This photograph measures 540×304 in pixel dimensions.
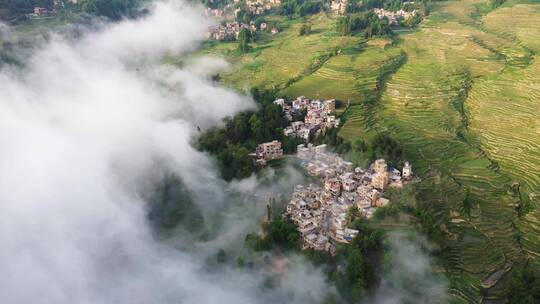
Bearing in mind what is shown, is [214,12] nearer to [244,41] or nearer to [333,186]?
[244,41]

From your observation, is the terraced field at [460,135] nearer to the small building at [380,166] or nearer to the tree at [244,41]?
the small building at [380,166]

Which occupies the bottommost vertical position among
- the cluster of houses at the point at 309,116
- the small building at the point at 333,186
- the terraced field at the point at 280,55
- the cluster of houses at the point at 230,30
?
the cluster of houses at the point at 230,30

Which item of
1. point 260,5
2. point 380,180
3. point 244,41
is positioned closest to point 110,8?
point 244,41

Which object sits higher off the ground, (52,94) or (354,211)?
(52,94)

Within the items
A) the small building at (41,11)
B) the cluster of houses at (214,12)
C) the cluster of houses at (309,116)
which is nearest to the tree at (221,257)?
the cluster of houses at (309,116)

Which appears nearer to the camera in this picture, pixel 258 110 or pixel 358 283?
pixel 358 283

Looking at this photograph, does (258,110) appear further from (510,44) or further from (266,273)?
(510,44)

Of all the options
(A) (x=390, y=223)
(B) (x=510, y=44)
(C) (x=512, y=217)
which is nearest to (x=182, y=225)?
(A) (x=390, y=223)
